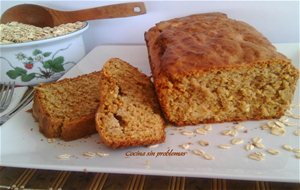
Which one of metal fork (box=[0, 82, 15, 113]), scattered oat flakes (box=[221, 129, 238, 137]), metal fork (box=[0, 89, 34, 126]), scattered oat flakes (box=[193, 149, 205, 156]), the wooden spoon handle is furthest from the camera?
the wooden spoon handle

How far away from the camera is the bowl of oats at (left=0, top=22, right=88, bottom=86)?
1.79 metres

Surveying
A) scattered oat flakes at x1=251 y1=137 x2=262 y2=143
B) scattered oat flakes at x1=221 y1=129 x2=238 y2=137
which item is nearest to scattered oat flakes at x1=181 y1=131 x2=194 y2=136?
scattered oat flakes at x1=221 y1=129 x2=238 y2=137

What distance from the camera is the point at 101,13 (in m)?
2.08

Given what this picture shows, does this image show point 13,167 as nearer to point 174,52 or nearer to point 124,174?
point 124,174

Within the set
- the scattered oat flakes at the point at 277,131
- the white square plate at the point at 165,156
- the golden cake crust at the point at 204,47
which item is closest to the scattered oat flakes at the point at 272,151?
the white square plate at the point at 165,156

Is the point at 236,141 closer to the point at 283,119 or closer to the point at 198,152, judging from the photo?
the point at 198,152

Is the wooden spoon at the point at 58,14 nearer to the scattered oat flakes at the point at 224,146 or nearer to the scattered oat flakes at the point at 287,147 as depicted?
the scattered oat flakes at the point at 224,146

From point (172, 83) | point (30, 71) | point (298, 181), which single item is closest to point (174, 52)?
point (172, 83)

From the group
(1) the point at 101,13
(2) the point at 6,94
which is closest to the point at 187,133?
(2) the point at 6,94

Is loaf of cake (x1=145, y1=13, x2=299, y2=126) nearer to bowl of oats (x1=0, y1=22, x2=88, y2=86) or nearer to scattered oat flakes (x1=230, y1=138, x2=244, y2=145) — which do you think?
scattered oat flakes (x1=230, y1=138, x2=244, y2=145)

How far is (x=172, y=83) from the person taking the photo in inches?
52.2

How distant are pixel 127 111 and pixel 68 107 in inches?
10.8

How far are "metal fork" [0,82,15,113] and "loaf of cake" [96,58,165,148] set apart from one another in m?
0.55

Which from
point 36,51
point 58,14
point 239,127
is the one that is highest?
point 58,14
